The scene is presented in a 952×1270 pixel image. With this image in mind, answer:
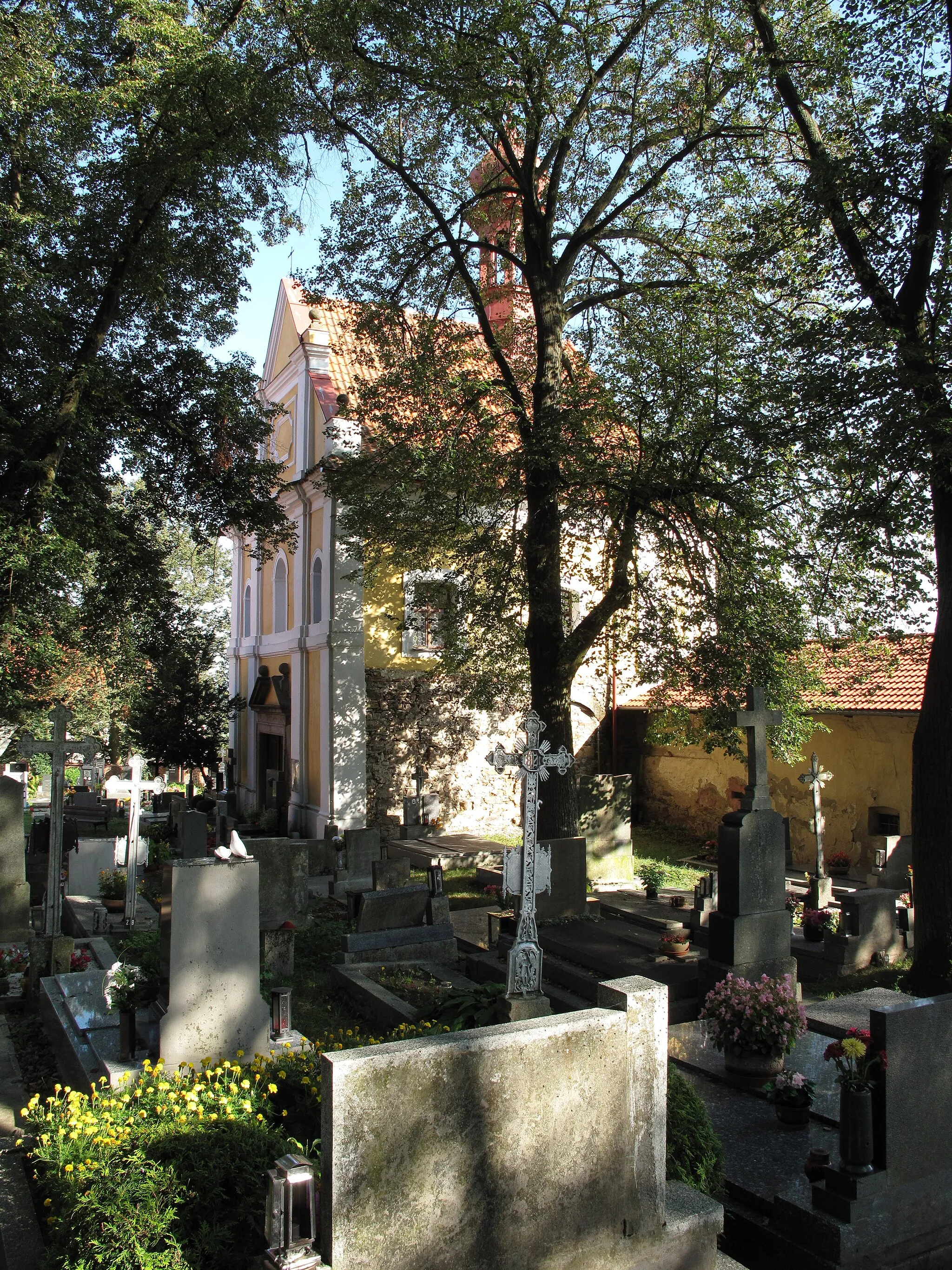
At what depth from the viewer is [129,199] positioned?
1133 centimetres

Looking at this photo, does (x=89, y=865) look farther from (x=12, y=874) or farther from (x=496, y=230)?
(x=496, y=230)

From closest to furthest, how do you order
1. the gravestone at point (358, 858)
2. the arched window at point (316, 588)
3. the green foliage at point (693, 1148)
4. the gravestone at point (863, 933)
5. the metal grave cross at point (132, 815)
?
the green foliage at point (693, 1148)
the gravestone at point (863, 933)
the metal grave cross at point (132, 815)
the gravestone at point (358, 858)
the arched window at point (316, 588)

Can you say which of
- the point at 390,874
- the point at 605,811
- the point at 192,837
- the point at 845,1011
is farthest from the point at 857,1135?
the point at 605,811

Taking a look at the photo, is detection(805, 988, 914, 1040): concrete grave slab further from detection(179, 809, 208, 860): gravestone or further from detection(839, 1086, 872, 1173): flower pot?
detection(179, 809, 208, 860): gravestone

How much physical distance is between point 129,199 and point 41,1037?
372 inches

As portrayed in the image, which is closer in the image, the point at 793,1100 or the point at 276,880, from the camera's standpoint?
the point at 793,1100

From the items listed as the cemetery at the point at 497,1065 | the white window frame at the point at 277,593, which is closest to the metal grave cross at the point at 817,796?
the cemetery at the point at 497,1065

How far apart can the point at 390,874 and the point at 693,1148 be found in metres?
7.65

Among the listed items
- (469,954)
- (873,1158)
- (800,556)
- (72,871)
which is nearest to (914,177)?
(800,556)

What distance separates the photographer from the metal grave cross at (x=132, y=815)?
11453 millimetres

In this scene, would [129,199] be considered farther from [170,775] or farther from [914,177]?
[170,775]

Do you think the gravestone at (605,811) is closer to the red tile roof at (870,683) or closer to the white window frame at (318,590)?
the red tile roof at (870,683)

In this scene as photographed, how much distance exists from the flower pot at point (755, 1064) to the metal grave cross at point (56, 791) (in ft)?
20.6

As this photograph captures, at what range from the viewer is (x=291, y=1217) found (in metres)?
3.15
